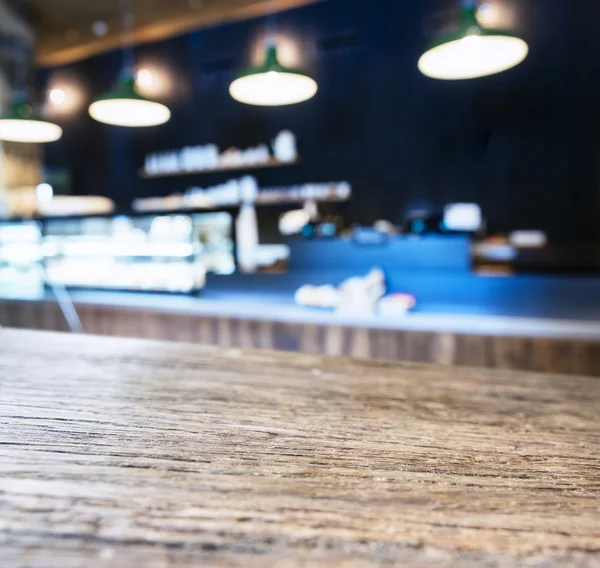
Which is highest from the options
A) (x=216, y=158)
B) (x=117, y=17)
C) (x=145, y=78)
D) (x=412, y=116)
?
(x=117, y=17)

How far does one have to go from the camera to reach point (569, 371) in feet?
7.05

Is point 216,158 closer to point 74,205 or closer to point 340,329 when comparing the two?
point 74,205

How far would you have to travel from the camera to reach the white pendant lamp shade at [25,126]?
3281mm

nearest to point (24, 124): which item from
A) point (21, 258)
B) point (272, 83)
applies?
point (21, 258)

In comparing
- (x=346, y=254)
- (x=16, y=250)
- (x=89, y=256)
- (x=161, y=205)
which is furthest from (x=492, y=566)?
(x=161, y=205)

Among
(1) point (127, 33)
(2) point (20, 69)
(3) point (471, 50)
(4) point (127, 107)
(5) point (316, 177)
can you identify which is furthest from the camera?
(2) point (20, 69)

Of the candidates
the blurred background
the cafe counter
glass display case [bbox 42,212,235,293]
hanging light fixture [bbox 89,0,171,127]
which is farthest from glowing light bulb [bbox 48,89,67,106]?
the cafe counter

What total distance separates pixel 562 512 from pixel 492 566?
9cm

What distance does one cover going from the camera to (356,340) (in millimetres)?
2539

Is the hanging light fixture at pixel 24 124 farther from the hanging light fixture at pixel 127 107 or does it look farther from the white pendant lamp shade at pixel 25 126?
the hanging light fixture at pixel 127 107

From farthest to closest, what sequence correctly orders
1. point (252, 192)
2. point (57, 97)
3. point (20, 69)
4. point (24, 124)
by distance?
point (57, 97) < point (20, 69) < point (252, 192) < point (24, 124)

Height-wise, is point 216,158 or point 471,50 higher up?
point 216,158

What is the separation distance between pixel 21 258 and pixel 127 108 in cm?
206

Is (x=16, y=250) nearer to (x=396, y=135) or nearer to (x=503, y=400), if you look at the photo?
(x=396, y=135)
